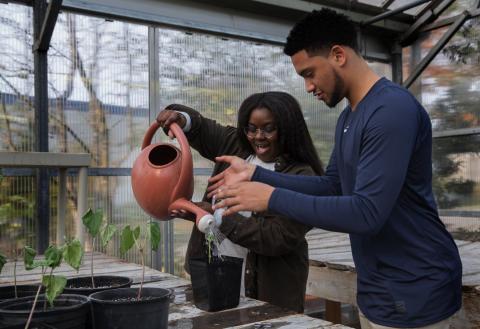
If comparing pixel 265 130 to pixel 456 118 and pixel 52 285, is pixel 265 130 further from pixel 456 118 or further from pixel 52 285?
pixel 456 118

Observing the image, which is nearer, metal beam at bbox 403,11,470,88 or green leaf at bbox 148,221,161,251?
green leaf at bbox 148,221,161,251

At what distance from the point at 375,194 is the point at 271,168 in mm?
683

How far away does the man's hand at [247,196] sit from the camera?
1.03 m

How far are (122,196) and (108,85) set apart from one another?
646mm

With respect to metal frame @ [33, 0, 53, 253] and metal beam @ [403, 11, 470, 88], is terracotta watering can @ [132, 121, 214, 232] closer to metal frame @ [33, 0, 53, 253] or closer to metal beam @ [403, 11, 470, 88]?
metal frame @ [33, 0, 53, 253]

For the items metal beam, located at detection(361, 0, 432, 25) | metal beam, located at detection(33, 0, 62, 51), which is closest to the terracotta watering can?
metal beam, located at detection(33, 0, 62, 51)

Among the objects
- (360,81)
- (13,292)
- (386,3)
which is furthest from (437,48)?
(13,292)

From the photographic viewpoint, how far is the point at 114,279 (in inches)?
46.1

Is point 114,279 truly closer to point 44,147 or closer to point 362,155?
point 362,155

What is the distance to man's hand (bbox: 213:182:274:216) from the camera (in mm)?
1031

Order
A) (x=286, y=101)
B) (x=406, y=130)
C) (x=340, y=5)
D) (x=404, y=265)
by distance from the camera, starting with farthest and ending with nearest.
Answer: (x=340, y=5) < (x=286, y=101) < (x=404, y=265) < (x=406, y=130)

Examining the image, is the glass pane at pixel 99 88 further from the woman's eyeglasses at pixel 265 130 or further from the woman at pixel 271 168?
the woman's eyeglasses at pixel 265 130

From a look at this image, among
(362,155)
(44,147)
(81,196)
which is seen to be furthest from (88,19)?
(362,155)

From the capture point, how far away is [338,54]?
44.6 inches
